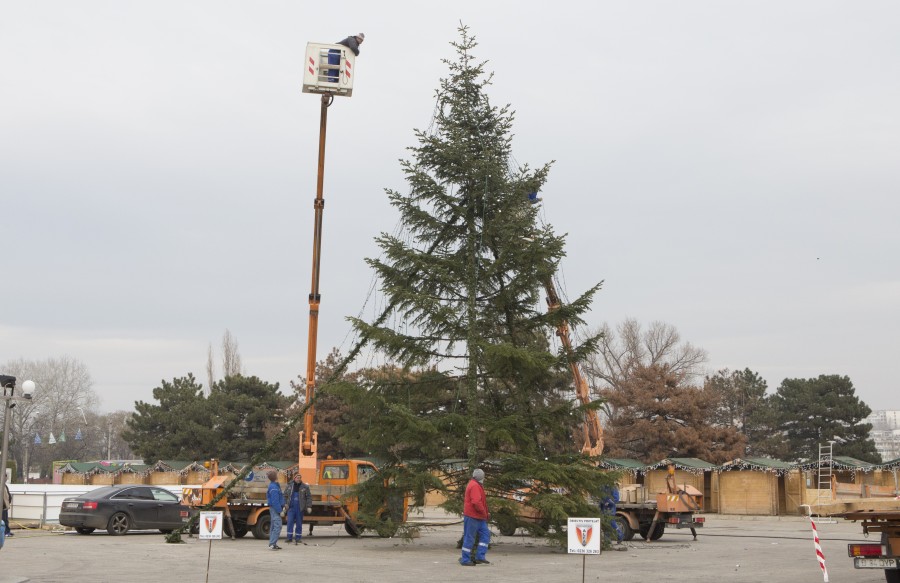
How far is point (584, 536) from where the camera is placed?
13422mm

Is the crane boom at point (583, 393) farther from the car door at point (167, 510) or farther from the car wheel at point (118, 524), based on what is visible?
Answer: the car wheel at point (118, 524)

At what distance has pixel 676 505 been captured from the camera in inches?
1070

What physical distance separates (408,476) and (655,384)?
40427 millimetres

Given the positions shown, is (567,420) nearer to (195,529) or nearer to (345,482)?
(345,482)

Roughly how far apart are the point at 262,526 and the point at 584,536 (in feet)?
49.0

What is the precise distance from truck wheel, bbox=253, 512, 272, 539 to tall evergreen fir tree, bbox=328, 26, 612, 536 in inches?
181

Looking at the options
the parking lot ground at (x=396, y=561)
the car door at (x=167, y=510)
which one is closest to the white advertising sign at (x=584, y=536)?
the parking lot ground at (x=396, y=561)

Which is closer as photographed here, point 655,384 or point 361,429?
point 361,429

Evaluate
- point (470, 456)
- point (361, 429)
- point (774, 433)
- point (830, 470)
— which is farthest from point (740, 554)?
point (774, 433)

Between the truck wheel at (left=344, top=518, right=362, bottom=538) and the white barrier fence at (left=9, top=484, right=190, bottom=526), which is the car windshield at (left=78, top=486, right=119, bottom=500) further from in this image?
the truck wheel at (left=344, top=518, right=362, bottom=538)

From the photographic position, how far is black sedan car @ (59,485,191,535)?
26.2 metres

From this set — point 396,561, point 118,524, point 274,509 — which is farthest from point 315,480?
point 396,561

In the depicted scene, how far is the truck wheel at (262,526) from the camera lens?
86.5 ft

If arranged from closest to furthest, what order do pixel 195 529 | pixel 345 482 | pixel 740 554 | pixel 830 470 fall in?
pixel 740 554 → pixel 195 529 → pixel 345 482 → pixel 830 470
